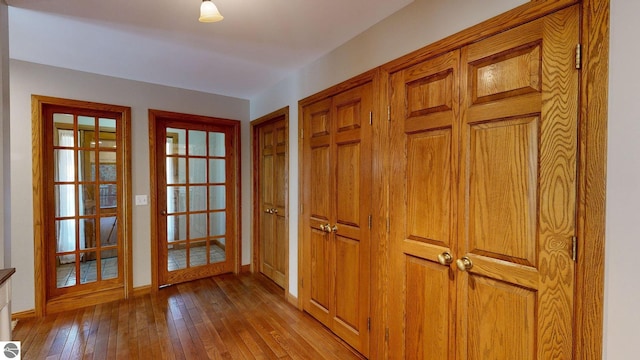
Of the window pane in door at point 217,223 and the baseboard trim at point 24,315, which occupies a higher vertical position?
the window pane in door at point 217,223

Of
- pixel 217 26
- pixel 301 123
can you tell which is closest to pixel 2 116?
pixel 217 26

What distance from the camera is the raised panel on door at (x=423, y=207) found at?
151cm

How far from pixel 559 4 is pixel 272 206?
3.10 meters

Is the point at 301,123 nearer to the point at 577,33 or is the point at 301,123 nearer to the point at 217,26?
the point at 217,26

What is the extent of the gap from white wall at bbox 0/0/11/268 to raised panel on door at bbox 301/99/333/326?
2.03 m

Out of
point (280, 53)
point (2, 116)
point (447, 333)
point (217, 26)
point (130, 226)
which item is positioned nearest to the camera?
point (447, 333)

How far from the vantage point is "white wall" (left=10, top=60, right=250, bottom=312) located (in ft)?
8.52

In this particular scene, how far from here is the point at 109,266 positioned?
123 inches

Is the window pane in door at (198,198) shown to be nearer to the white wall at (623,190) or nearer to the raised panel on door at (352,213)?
the raised panel on door at (352,213)

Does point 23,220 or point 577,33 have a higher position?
point 577,33

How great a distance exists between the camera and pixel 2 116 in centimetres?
164

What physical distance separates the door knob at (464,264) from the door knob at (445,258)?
0.05m

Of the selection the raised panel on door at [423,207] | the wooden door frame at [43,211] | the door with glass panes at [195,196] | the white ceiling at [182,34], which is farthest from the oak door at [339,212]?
the wooden door frame at [43,211]

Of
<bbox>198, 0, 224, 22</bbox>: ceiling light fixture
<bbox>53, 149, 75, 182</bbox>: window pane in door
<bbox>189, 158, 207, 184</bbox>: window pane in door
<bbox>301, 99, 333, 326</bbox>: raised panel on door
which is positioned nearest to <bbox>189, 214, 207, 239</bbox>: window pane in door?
<bbox>189, 158, 207, 184</bbox>: window pane in door
